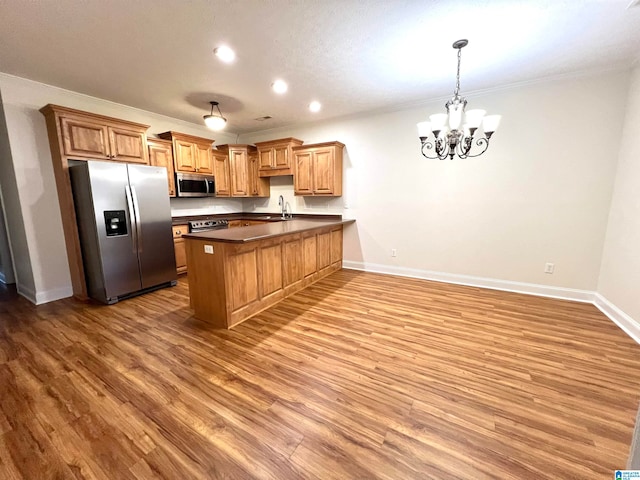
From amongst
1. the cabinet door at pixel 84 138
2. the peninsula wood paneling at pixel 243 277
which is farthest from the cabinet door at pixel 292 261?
the cabinet door at pixel 84 138

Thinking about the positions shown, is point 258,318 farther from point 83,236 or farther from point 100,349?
point 83,236

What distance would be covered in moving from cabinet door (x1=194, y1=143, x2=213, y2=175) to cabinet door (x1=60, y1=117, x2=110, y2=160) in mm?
1454

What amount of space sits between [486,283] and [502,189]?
139 cm

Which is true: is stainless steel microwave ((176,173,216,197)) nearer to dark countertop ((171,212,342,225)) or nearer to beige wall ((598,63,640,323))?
dark countertop ((171,212,342,225))

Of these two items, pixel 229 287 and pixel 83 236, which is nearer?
pixel 229 287

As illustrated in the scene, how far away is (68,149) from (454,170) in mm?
5211

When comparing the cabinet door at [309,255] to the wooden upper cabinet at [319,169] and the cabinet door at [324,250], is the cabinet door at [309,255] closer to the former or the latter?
the cabinet door at [324,250]

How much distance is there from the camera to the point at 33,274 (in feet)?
10.7

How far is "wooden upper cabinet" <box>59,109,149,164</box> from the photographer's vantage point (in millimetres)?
3127

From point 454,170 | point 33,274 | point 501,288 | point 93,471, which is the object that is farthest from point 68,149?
point 501,288

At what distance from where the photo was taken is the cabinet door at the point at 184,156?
4.42m

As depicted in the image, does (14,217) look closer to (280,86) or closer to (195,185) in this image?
(195,185)

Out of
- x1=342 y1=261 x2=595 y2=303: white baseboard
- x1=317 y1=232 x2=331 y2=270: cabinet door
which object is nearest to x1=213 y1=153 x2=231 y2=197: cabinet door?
x1=317 y1=232 x2=331 y2=270: cabinet door

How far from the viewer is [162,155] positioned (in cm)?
425
